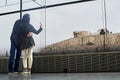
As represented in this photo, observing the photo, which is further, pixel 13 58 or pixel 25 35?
pixel 13 58

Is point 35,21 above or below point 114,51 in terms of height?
above

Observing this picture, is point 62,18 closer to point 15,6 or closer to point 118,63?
point 15,6

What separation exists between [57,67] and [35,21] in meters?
0.94

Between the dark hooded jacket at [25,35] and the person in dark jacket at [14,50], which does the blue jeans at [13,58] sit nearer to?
the person in dark jacket at [14,50]

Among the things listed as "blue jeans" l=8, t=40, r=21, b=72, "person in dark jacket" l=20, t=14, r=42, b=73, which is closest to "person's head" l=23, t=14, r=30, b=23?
"person in dark jacket" l=20, t=14, r=42, b=73

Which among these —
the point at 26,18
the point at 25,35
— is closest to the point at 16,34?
the point at 25,35

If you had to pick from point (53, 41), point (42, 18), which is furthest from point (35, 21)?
point (53, 41)

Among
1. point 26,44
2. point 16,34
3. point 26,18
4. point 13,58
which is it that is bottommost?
point 13,58

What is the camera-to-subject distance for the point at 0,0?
15.5ft

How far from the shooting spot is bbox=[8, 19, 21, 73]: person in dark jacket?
9.81 feet

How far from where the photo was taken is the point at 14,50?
307cm

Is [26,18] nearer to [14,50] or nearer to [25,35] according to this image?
[25,35]

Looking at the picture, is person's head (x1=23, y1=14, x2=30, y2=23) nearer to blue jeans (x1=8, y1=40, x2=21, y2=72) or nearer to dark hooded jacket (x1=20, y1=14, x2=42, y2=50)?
dark hooded jacket (x1=20, y1=14, x2=42, y2=50)

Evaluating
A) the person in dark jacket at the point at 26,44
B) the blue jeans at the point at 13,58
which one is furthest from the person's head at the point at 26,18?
the blue jeans at the point at 13,58
